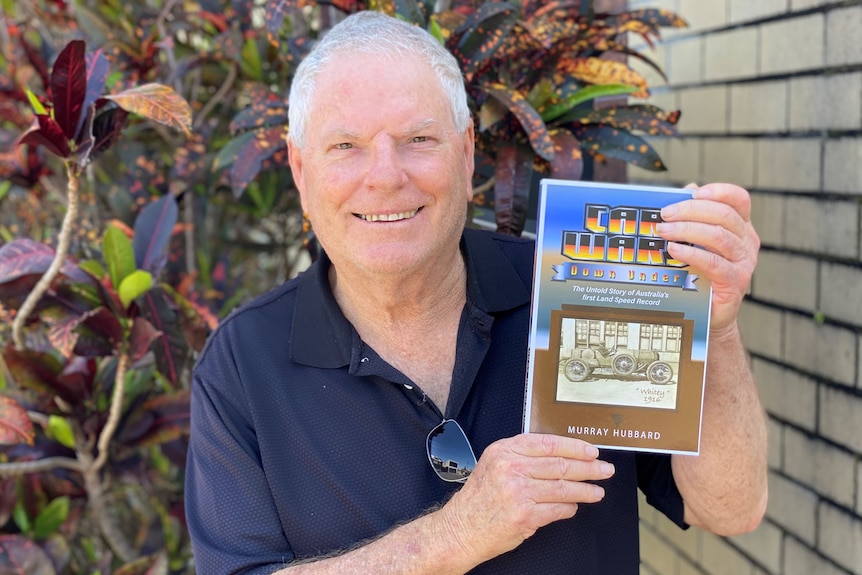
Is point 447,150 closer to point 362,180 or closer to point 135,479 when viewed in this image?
point 362,180

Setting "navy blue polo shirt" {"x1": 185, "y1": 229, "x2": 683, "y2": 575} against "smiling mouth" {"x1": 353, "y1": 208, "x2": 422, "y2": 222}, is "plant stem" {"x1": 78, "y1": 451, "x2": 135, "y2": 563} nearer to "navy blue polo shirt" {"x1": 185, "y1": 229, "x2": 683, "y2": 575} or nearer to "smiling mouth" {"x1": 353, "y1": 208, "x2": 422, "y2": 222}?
"navy blue polo shirt" {"x1": 185, "y1": 229, "x2": 683, "y2": 575}

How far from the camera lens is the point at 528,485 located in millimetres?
1385

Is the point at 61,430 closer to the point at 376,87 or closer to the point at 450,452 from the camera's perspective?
the point at 450,452

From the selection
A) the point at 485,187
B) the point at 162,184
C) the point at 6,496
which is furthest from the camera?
the point at 162,184

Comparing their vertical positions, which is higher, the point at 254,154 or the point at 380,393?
the point at 254,154

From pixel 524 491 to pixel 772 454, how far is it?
4.31 feet

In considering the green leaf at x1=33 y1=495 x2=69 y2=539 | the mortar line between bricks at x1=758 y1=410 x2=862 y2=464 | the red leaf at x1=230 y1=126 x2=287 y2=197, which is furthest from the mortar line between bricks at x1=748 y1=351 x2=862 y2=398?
the green leaf at x1=33 y1=495 x2=69 y2=539

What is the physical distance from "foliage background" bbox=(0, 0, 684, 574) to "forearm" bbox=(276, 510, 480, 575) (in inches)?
34.0

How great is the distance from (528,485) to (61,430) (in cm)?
155

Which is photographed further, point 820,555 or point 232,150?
point 232,150

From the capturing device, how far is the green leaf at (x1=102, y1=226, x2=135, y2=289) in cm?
219

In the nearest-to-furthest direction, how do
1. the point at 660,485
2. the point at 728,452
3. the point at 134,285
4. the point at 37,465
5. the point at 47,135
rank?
1. the point at 728,452
2. the point at 660,485
3. the point at 47,135
4. the point at 134,285
5. the point at 37,465

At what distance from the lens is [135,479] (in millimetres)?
2607

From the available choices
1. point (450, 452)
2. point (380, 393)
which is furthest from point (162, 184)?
point (450, 452)
